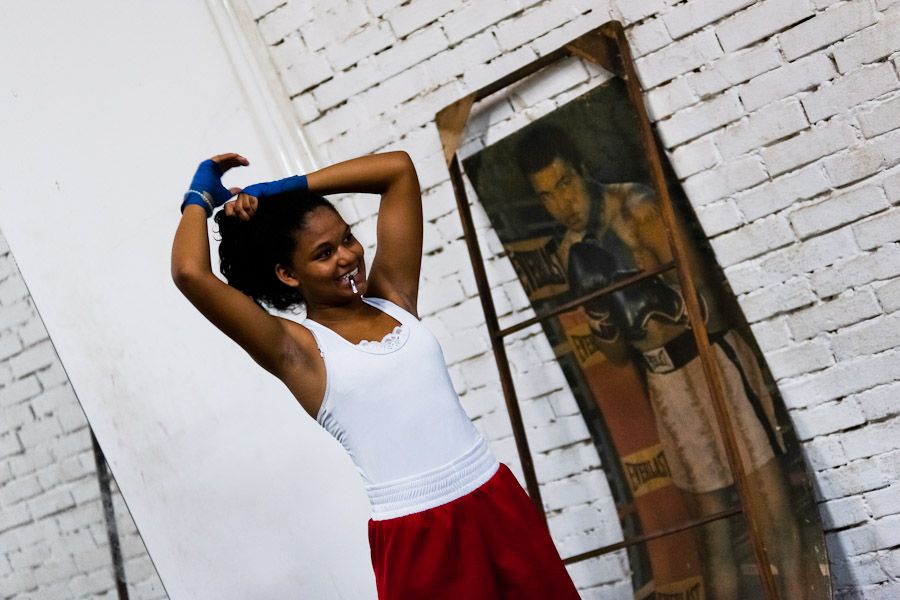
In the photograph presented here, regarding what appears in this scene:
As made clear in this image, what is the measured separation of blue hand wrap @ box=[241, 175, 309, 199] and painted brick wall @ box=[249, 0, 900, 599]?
86cm

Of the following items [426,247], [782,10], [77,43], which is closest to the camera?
[782,10]

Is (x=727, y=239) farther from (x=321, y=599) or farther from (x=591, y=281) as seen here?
(x=321, y=599)

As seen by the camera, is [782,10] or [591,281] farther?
[591,281]

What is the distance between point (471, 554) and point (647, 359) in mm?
967

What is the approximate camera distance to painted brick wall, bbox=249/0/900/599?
2225mm

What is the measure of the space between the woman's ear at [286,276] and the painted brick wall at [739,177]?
0.92 meters

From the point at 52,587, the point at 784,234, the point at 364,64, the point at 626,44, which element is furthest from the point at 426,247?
the point at 52,587

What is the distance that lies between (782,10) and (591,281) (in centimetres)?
77

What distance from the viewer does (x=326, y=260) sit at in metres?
1.70

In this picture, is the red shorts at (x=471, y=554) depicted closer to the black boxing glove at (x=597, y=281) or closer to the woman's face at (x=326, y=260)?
the woman's face at (x=326, y=260)

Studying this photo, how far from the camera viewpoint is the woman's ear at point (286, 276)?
68.6 inches

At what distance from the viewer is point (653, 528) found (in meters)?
2.42

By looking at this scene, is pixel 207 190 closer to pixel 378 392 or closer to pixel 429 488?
pixel 378 392

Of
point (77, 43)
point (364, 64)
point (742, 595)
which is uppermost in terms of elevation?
point (77, 43)
